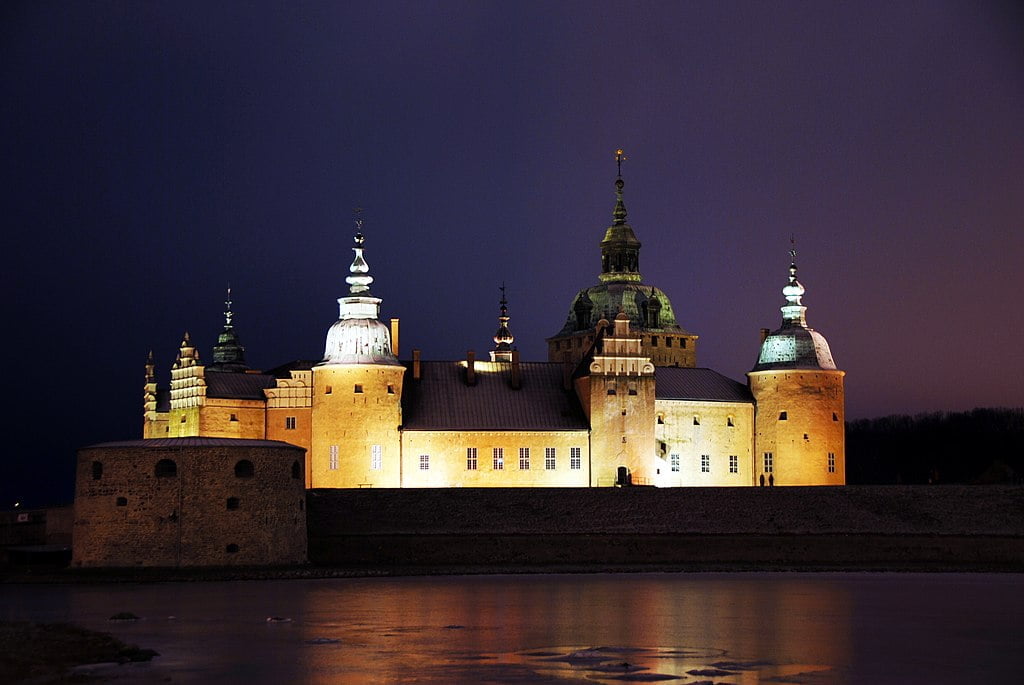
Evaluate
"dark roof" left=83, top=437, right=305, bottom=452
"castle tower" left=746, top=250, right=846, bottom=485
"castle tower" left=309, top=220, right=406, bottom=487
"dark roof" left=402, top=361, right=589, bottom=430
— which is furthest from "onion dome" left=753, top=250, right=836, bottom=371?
"dark roof" left=83, top=437, right=305, bottom=452

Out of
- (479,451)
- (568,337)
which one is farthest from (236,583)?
(568,337)

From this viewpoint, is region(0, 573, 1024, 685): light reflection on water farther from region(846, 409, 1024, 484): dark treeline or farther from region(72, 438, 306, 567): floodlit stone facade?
region(846, 409, 1024, 484): dark treeline

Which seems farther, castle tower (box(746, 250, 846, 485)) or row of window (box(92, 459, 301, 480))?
castle tower (box(746, 250, 846, 485))

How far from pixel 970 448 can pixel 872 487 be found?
35459 millimetres

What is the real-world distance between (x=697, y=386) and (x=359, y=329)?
1355 cm

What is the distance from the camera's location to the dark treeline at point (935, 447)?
3543 inches

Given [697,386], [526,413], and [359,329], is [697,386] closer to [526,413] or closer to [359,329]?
[526,413]

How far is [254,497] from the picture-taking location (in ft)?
164

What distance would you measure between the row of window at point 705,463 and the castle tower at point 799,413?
0.82 m

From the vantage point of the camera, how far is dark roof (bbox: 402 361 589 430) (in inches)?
2566

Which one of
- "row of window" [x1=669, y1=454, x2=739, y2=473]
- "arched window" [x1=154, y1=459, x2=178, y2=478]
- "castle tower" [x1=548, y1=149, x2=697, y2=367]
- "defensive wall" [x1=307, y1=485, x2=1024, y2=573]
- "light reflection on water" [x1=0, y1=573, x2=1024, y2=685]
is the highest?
"castle tower" [x1=548, y1=149, x2=697, y2=367]

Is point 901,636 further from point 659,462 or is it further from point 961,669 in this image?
point 659,462

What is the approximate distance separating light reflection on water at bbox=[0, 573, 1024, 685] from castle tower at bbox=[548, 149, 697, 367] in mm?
29285

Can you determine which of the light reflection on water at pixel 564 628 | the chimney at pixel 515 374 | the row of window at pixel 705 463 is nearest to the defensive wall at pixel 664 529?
the light reflection on water at pixel 564 628
